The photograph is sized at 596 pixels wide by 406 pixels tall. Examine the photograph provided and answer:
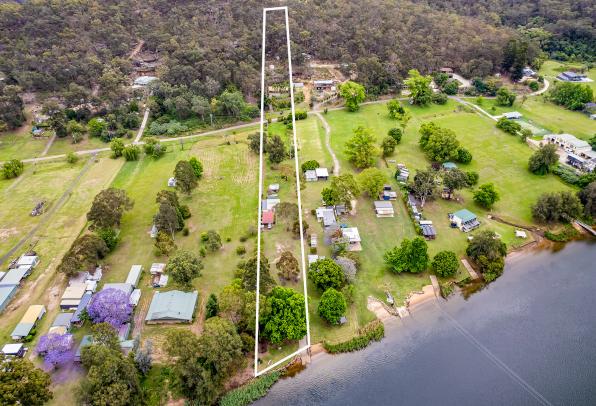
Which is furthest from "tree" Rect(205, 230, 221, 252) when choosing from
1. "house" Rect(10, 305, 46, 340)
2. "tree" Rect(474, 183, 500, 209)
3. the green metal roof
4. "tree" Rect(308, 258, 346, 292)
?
"tree" Rect(474, 183, 500, 209)

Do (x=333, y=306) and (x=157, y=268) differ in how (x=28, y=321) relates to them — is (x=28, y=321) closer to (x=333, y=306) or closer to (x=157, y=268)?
(x=157, y=268)

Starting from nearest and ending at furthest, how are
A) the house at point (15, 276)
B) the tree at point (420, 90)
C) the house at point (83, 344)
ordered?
the house at point (83, 344), the house at point (15, 276), the tree at point (420, 90)

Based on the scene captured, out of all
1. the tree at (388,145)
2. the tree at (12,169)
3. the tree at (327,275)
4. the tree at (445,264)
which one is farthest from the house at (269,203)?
the tree at (12,169)

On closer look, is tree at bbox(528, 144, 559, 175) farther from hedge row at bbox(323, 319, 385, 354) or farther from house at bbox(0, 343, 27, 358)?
house at bbox(0, 343, 27, 358)

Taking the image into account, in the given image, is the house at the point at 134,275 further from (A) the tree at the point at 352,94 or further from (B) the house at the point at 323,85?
(B) the house at the point at 323,85

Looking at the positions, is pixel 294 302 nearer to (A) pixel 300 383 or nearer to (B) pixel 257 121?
(A) pixel 300 383
